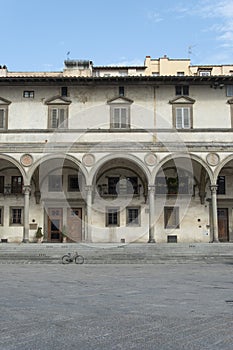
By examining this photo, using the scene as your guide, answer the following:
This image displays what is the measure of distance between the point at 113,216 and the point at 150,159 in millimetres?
5482

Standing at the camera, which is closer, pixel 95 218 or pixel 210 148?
pixel 210 148

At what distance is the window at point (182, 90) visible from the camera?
28766 mm

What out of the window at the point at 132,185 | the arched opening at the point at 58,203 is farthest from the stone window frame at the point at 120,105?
the arched opening at the point at 58,203

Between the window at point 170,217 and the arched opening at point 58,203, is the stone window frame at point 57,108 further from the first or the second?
the window at point 170,217

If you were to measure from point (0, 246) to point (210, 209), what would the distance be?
13797 mm

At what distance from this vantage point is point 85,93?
2873 centimetres

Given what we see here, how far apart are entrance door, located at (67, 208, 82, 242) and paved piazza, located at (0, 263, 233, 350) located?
59.2 feet

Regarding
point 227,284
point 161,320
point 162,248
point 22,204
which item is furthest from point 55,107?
point 161,320

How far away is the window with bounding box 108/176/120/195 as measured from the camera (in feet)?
98.0

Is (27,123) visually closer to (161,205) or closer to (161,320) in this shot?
(161,205)

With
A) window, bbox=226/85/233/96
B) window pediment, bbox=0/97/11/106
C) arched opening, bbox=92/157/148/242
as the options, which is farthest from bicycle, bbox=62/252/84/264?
window, bbox=226/85/233/96

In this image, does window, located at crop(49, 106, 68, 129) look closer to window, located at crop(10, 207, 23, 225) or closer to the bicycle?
window, located at crop(10, 207, 23, 225)

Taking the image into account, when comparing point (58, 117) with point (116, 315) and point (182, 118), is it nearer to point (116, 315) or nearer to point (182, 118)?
point (182, 118)

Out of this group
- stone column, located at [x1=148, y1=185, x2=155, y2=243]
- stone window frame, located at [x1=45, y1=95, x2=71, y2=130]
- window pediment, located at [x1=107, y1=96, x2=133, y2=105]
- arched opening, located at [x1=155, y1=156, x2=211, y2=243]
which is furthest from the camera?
arched opening, located at [x1=155, y1=156, x2=211, y2=243]
